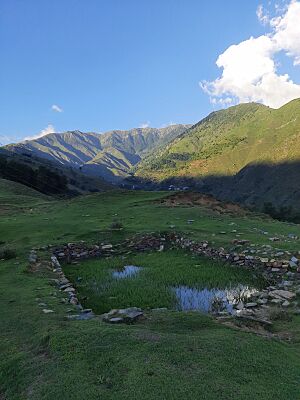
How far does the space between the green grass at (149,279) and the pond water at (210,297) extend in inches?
16.5

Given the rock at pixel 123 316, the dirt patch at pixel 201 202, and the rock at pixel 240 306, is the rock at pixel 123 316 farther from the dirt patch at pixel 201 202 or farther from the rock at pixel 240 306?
the dirt patch at pixel 201 202

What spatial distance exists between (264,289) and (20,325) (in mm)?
11321

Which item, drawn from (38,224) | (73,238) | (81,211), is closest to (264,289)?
(73,238)

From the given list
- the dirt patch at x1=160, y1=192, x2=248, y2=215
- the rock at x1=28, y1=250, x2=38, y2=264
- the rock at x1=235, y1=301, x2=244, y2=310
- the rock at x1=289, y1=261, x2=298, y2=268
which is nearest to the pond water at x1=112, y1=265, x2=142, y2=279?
the rock at x1=28, y1=250, x2=38, y2=264

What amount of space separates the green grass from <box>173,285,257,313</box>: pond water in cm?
42

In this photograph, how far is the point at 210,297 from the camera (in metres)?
18.4

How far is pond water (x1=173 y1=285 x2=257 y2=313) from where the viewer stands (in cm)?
1688

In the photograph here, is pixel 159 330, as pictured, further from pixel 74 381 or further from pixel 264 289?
pixel 264 289

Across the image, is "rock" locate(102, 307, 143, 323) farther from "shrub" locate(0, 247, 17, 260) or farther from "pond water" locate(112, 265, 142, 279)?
"shrub" locate(0, 247, 17, 260)

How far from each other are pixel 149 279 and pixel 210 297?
4.19m

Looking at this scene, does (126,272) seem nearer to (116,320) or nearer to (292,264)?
(292,264)

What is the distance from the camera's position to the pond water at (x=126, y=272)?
22.6 metres

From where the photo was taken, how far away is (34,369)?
10078 mm

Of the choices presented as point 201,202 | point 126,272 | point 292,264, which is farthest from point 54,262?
point 201,202
